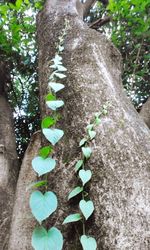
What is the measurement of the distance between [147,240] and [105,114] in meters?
0.49

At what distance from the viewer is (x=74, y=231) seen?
2.95 ft

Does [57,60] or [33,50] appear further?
[33,50]

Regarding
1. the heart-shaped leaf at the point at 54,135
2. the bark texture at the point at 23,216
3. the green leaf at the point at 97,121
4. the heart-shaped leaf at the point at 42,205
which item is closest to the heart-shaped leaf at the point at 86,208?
the heart-shaped leaf at the point at 42,205

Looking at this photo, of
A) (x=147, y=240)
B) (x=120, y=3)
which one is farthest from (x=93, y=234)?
(x=120, y=3)

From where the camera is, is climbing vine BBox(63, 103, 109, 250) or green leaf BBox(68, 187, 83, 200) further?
green leaf BBox(68, 187, 83, 200)

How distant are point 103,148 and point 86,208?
228 millimetres

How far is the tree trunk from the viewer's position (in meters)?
0.82

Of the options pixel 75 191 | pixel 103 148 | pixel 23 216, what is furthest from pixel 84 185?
pixel 23 216

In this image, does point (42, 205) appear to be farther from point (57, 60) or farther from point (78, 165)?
point (57, 60)

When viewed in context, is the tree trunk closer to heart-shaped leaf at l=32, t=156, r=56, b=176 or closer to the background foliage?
heart-shaped leaf at l=32, t=156, r=56, b=176

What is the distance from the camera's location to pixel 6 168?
62.7 inches

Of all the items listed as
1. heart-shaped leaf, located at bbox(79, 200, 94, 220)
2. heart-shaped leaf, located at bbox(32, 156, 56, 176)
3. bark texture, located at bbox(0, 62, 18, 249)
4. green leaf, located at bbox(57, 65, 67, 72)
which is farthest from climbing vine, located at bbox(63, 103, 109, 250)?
bark texture, located at bbox(0, 62, 18, 249)

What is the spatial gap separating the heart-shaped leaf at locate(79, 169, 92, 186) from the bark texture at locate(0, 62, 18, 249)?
621 mm

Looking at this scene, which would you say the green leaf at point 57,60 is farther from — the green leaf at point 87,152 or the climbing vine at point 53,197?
the green leaf at point 87,152
